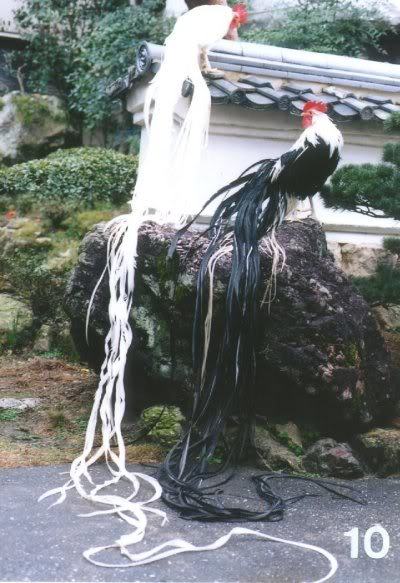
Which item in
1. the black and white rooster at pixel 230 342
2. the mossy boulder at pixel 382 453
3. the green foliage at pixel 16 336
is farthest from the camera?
the green foliage at pixel 16 336

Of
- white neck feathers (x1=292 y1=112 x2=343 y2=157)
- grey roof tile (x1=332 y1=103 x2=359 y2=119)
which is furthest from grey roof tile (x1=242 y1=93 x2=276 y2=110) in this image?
white neck feathers (x1=292 y1=112 x2=343 y2=157)

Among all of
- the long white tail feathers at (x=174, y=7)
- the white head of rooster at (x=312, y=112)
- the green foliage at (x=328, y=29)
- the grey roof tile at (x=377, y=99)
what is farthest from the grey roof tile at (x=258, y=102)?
the long white tail feathers at (x=174, y=7)

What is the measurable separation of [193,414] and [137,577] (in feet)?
4.98

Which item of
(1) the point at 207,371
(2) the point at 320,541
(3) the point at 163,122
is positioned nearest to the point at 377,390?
(1) the point at 207,371

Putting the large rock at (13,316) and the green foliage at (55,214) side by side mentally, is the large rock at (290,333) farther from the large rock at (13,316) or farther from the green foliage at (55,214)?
the green foliage at (55,214)

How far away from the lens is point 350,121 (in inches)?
275

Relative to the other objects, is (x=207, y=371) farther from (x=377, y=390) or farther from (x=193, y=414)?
(x=377, y=390)

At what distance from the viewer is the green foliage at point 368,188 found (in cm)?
510

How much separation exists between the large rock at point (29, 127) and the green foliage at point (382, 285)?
6624mm

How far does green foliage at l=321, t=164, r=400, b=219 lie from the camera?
5098 millimetres

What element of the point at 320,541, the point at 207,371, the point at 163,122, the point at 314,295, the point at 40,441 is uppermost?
the point at 163,122

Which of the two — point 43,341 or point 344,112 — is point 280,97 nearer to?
point 344,112

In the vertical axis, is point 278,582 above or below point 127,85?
below

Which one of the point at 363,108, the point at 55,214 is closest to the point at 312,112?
the point at 363,108
